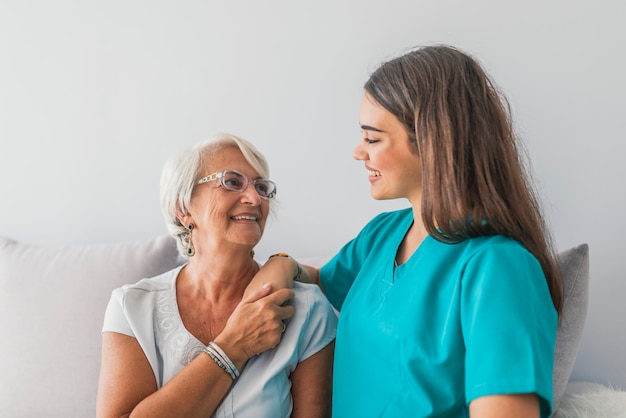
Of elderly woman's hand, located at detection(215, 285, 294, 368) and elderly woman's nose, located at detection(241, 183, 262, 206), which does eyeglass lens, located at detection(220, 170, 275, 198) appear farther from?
elderly woman's hand, located at detection(215, 285, 294, 368)

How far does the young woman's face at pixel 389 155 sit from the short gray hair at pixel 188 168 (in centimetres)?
39

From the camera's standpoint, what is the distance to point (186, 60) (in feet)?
7.36

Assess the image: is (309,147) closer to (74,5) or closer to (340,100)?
(340,100)

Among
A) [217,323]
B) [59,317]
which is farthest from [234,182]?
[59,317]

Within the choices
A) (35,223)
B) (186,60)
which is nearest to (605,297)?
(186,60)

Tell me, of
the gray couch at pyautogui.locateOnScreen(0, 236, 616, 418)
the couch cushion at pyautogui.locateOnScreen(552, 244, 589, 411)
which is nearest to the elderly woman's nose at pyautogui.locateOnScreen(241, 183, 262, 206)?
the gray couch at pyautogui.locateOnScreen(0, 236, 616, 418)

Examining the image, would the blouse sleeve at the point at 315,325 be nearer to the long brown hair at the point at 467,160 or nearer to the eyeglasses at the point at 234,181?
the eyeglasses at the point at 234,181

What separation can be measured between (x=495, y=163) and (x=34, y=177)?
179 cm

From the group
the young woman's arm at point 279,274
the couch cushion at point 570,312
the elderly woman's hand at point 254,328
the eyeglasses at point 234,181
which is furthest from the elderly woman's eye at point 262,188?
the couch cushion at point 570,312

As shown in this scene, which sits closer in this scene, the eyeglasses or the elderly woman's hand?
the elderly woman's hand

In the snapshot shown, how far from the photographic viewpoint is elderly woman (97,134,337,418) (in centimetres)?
149

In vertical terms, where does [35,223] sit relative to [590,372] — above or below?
above

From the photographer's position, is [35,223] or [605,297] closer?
[605,297]

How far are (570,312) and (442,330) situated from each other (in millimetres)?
442
